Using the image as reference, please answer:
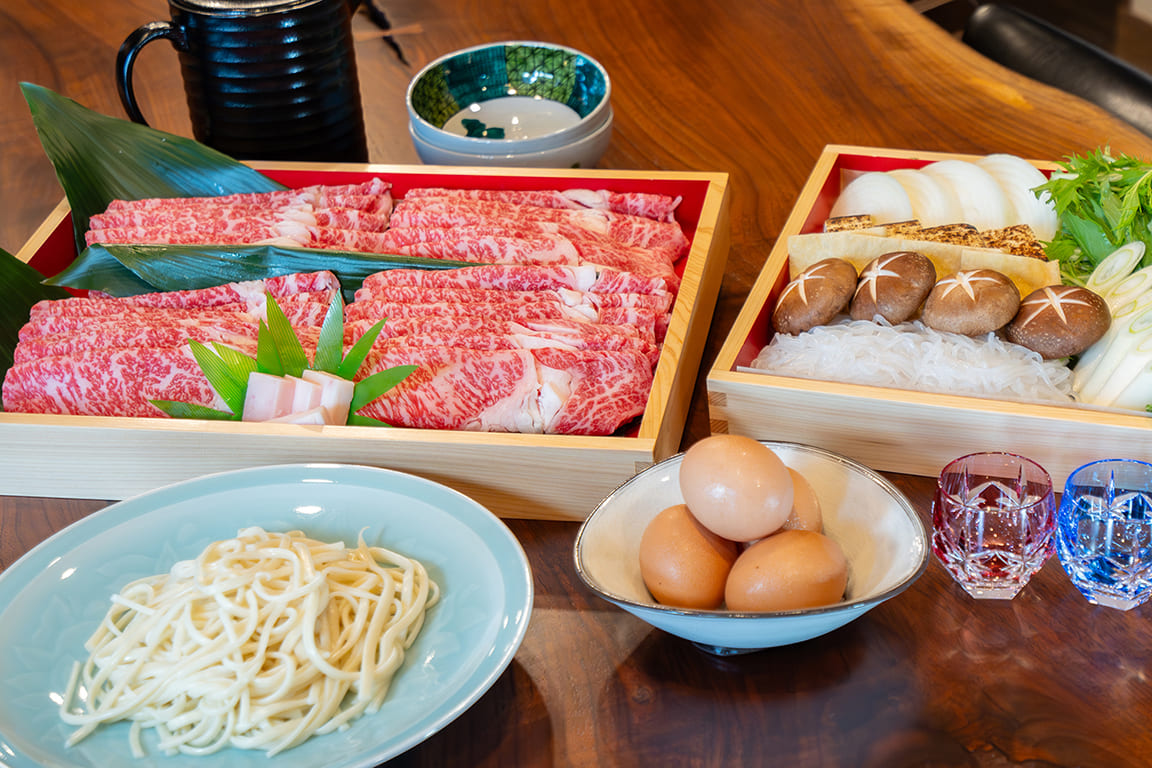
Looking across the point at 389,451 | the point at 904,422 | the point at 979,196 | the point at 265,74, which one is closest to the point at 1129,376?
the point at 904,422

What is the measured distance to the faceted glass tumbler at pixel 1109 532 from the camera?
47.3 inches

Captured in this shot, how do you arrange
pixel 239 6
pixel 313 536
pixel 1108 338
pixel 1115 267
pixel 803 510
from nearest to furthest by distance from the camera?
pixel 803 510
pixel 313 536
pixel 1108 338
pixel 1115 267
pixel 239 6

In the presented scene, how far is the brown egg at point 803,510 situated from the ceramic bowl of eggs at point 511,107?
106 cm

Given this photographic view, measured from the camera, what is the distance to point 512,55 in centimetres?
226

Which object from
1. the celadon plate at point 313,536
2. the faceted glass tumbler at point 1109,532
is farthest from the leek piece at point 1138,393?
the celadon plate at point 313,536

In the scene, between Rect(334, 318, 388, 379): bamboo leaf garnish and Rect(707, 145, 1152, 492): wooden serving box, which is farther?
Rect(334, 318, 388, 379): bamboo leaf garnish

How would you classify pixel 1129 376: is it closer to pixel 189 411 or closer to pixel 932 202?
pixel 932 202

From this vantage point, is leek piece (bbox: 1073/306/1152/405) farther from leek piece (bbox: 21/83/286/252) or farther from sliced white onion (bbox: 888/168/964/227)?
leek piece (bbox: 21/83/286/252)

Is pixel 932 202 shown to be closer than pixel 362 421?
No

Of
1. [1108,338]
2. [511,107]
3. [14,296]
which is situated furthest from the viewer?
[511,107]

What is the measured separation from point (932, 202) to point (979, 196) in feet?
0.25

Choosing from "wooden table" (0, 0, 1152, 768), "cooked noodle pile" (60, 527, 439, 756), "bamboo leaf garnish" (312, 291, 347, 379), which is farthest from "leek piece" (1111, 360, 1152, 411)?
"bamboo leaf garnish" (312, 291, 347, 379)

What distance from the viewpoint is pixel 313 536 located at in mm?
1306

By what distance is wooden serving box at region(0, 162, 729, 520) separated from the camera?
52.5 inches
